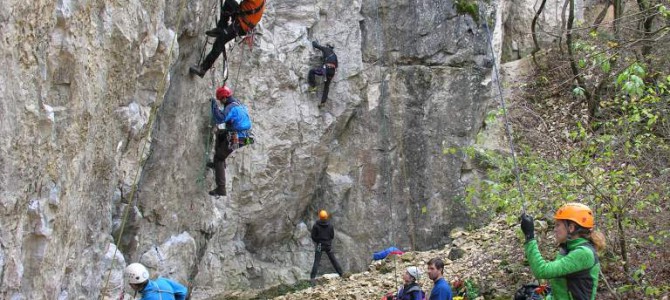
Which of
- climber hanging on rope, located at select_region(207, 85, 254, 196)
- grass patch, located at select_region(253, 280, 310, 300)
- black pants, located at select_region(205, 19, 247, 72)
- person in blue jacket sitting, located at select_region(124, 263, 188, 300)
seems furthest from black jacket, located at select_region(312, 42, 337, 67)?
person in blue jacket sitting, located at select_region(124, 263, 188, 300)

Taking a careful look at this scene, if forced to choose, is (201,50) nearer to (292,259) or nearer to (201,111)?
(201,111)

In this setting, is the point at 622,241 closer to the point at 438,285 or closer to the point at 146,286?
the point at 438,285

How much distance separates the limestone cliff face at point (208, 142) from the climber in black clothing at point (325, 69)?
28cm

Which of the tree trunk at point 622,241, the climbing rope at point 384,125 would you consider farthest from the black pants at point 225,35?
the climbing rope at point 384,125

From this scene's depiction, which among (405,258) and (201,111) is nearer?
(201,111)

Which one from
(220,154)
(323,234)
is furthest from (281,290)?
(220,154)

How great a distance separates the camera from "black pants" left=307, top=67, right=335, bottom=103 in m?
15.3

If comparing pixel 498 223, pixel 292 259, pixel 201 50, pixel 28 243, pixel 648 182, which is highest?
pixel 201 50

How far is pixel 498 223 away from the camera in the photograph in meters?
14.0

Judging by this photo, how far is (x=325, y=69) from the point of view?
15.3m

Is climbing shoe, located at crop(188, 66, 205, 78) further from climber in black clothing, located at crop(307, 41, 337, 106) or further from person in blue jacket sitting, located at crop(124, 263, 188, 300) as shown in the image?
climber in black clothing, located at crop(307, 41, 337, 106)

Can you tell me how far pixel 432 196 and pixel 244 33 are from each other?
795cm

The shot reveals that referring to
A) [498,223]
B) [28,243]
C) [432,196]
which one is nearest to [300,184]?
[432,196]

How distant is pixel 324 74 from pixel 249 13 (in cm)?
587
